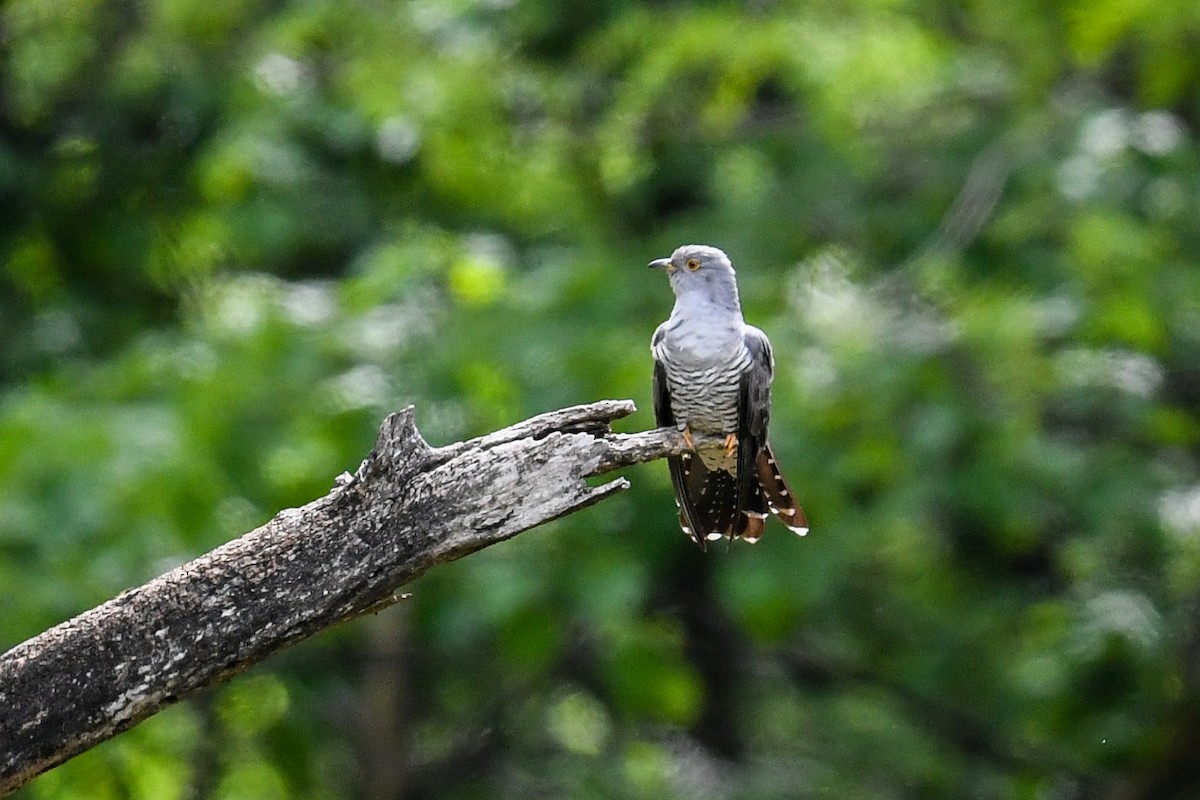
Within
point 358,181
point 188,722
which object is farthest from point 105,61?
point 188,722

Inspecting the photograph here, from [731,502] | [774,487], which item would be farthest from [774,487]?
[731,502]

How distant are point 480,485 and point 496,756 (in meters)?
6.88

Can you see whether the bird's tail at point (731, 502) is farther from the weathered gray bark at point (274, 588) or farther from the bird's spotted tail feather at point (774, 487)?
the weathered gray bark at point (274, 588)

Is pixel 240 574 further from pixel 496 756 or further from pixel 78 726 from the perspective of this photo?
pixel 496 756

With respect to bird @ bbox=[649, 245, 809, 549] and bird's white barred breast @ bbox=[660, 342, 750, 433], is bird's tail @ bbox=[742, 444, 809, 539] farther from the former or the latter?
bird's white barred breast @ bbox=[660, 342, 750, 433]

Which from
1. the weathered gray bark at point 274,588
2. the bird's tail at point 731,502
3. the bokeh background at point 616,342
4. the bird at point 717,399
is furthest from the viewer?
the bokeh background at point 616,342

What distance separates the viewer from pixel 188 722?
831cm

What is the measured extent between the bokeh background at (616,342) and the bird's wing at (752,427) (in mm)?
1342

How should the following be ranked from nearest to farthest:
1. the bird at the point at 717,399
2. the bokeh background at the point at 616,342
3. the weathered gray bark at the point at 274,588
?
the weathered gray bark at the point at 274,588, the bird at the point at 717,399, the bokeh background at the point at 616,342

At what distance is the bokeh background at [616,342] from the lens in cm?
627

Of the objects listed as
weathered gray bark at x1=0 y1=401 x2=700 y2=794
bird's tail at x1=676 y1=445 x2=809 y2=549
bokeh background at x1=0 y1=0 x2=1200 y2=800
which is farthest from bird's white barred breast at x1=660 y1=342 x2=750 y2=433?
bokeh background at x1=0 y1=0 x2=1200 y2=800

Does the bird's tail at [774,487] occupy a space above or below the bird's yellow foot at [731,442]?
below

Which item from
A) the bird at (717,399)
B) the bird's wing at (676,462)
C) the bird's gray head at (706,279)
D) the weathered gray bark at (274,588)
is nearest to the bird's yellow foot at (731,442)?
the bird at (717,399)

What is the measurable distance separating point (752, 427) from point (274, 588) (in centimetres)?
178
